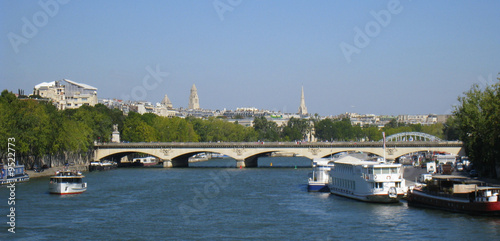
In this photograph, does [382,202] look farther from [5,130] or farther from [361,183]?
[5,130]

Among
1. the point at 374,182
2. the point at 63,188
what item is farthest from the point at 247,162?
the point at 374,182

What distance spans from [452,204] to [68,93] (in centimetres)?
13235

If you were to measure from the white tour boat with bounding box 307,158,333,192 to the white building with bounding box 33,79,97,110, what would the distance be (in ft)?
324

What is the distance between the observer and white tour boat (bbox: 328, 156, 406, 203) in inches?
1945

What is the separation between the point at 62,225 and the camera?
41.2 meters

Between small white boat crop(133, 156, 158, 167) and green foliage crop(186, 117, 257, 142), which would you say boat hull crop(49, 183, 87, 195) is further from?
green foliage crop(186, 117, 257, 142)

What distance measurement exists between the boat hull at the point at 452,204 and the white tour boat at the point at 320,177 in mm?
13453

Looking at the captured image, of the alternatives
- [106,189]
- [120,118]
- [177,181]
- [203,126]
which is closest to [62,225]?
[106,189]

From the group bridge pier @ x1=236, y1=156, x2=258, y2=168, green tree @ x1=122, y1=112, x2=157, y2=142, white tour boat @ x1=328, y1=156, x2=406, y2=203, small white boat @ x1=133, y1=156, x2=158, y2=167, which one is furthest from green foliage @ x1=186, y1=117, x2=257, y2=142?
white tour boat @ x1=328, y1=156, x2=406, y2=203

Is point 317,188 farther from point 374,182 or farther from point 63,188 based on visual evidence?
point 63,188

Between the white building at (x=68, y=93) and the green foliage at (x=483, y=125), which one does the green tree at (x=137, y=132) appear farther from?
the green foliage at (x=483, y=125)

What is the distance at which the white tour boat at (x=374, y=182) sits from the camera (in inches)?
1945

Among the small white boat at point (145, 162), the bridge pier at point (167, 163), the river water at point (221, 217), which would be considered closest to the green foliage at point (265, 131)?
the small white boat at point (145, 162)

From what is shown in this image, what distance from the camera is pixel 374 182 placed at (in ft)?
164
